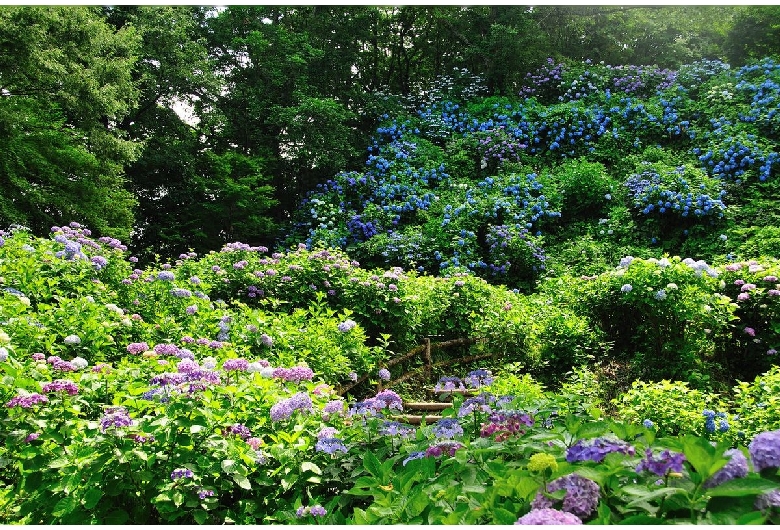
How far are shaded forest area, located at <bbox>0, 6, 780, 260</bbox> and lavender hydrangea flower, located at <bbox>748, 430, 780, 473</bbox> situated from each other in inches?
306

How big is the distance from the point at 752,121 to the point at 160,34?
32.2 ft

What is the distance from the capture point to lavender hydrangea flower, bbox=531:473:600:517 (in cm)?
126

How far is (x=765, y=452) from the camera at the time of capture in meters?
1.23

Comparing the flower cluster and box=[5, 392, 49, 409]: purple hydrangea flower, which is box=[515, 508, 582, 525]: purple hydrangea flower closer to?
the flower cluster

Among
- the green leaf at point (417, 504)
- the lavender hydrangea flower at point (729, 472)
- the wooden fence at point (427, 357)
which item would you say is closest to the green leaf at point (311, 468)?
the green leaf at point (417, 504)

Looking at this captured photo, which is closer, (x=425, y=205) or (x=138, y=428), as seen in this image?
(x=138, y=428)

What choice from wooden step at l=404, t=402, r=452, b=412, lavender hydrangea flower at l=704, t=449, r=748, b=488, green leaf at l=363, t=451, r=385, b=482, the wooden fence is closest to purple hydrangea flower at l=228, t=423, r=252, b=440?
green leaf at l=363, t=451, r=385, b=482

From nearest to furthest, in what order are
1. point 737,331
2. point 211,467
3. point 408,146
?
1. point 211,467
2. point 737,331
3. point 408,146

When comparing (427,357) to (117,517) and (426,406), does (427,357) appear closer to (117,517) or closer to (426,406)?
(426,406)

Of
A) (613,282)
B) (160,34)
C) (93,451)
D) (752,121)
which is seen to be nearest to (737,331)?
(613,282)

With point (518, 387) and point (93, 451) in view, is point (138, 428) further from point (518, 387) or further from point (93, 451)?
point (518, 387)

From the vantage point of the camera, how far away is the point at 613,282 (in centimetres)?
509

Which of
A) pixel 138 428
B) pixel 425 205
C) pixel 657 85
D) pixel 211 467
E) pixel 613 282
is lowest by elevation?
pixel 211 467

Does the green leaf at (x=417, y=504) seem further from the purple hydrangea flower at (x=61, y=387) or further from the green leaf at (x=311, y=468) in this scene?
the purple hydrangea flower at (x=61, y=387)
